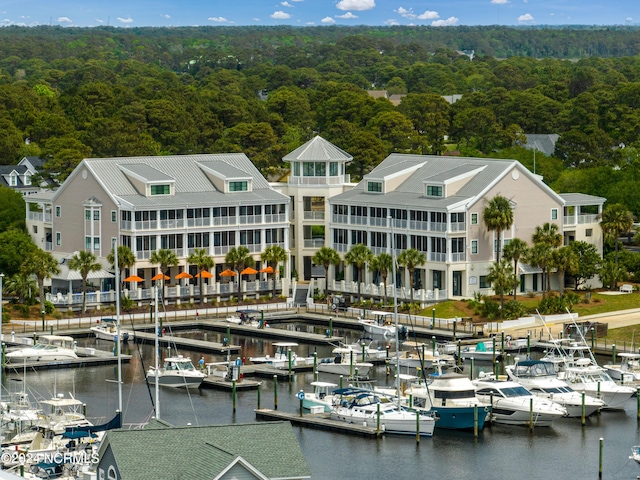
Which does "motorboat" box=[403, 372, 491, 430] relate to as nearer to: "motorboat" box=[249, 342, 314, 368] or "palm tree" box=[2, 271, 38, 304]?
"motorboat" box=[249, 342, 314, 368]

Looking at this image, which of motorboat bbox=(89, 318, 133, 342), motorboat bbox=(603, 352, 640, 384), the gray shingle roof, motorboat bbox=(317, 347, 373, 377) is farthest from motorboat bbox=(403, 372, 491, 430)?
the gray shingle roof

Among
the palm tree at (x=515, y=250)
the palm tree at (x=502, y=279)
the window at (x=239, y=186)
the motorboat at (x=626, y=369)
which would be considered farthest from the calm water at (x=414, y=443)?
the window at (x=239, y=186)

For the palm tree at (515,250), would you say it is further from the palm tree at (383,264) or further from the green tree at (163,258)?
the green tree at (163,258)

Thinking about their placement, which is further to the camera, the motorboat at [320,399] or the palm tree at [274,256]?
the palm tree at [274,256]

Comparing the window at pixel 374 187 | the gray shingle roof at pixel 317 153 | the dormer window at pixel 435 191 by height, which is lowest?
the dormer window at pixel 435 191

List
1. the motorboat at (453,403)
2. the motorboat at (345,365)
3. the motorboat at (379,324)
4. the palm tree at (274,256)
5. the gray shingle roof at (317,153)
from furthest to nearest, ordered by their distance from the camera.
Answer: the gray shingle roof at (317,153) < the palm tree at (274,256) < the motorboat at (379,324) < the motorboat at (345,365) < the motorboat at (453,403)

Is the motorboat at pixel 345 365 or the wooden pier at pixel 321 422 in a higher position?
the motorboat at pixel 345 365

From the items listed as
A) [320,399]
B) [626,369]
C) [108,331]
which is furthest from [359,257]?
[320,399]

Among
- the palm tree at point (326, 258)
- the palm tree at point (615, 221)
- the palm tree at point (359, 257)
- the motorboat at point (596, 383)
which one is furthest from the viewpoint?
the palm tree at point (615, 221)

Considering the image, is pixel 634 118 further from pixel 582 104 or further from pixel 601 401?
pixel 601 401
